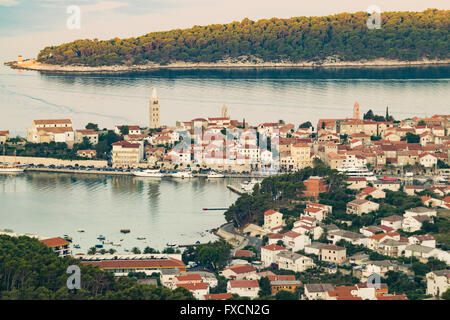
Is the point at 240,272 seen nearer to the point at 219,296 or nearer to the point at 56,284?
the point at 219,296

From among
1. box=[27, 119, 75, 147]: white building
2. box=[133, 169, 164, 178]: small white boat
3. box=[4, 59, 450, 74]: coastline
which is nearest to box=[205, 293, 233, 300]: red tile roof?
box=[133, 169, 164, 178]: small white boat

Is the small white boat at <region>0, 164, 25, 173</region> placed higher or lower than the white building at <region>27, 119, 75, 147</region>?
lower

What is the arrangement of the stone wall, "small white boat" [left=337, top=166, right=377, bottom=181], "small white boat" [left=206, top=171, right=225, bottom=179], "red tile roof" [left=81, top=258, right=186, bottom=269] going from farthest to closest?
the stone wall < "small white boat" [left=206, top=171, right=225, bottom=179] < "small white boat" [left=337, top=166, right=377, bottom=181] < "red tile roof" [left=81, top=258, right=186, bottom=269]

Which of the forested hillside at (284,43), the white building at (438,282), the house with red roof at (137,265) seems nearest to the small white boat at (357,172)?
the house with red roof at (137,265)

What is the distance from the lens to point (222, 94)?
36125mm

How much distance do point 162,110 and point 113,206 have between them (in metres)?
13.9

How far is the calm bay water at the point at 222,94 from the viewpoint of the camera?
29078 mm

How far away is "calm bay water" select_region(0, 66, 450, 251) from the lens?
15211mm

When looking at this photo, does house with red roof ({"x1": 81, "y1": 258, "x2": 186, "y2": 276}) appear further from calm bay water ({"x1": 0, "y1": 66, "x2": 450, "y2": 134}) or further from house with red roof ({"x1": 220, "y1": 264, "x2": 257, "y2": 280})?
calm bay water ({"x1": 0, "y1": 66, "x2": 450, "y2": 134})

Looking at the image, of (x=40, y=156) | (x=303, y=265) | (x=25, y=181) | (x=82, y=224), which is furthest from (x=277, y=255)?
(x=40, y=156)

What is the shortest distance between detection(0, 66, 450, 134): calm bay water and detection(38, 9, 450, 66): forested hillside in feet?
17.9

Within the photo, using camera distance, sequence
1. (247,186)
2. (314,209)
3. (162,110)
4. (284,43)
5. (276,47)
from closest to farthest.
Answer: (314,209) → (247,186) → (162,110) → (276,47) → (284,43)

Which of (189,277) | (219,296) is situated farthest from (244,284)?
(219,296)
